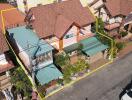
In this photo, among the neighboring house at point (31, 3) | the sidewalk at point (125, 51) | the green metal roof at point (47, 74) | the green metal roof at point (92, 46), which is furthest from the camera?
the neighboring house at point (31, 3)

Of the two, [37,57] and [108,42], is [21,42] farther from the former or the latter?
[108,42]

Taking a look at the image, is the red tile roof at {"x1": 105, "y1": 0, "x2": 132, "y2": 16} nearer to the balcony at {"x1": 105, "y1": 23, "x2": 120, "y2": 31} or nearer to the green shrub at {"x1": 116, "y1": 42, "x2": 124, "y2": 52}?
the balcony at {"x1": 105, "y1": 23, "x2": 120, "y2": 31}

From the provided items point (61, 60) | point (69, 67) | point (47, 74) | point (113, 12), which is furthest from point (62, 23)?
point (113, 12)

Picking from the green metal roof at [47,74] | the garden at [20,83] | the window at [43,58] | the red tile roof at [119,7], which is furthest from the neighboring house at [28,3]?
the garden at [20,83]

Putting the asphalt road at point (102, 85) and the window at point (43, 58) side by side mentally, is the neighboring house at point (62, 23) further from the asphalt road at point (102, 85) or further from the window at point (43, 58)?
the asphalt road at point (102, 85)

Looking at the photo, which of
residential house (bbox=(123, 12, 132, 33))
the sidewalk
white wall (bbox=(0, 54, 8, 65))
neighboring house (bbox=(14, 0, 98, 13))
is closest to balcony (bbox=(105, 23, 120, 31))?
residential house (bbox=(123, 12, 132, 33))

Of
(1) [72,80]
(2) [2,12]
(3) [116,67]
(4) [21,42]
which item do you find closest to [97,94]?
(1) [72,80]
